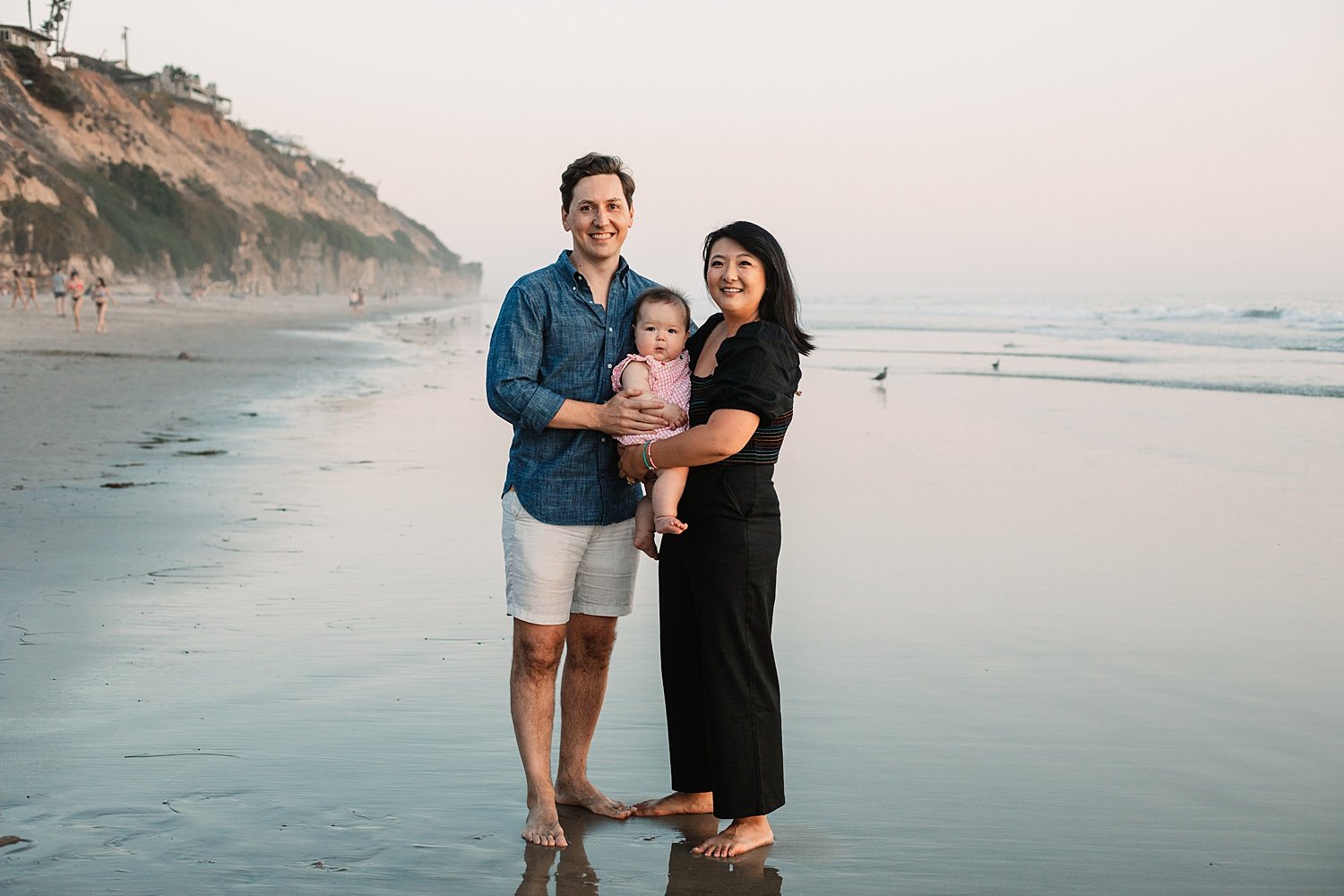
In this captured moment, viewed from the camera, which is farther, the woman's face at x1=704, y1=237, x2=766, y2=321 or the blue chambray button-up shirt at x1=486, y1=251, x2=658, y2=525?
the blue chambray button-up shirt at x1=486, y1=251, x2=658, y2=525

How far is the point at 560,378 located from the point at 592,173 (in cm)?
55

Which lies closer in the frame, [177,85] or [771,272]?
[771,272]

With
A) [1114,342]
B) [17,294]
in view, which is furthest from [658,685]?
[17,294]

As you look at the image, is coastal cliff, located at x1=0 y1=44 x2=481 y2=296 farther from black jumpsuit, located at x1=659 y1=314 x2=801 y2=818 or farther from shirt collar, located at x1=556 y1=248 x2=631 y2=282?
black jumpsuit, located at x1=659 y1=314 x2=801 y2=818

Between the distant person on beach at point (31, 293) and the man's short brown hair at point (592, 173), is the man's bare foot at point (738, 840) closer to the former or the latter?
the man's short brown hair at point (592, 173)

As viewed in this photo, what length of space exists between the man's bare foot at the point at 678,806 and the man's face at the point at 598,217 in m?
1.47

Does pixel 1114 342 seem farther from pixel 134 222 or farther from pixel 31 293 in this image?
pixel 134 222

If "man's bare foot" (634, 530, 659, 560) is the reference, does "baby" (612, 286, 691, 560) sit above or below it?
above

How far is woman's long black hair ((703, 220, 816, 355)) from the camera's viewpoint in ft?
10.7

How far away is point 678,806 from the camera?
3494mm

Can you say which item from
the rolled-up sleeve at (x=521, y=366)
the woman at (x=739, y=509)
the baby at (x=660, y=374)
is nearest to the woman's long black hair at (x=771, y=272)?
the woman at (x=739, y=509)

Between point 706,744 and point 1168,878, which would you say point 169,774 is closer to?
point 706,744

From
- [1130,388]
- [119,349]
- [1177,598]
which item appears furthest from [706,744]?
[119,349]

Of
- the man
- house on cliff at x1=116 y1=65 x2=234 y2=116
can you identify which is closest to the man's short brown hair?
the man
